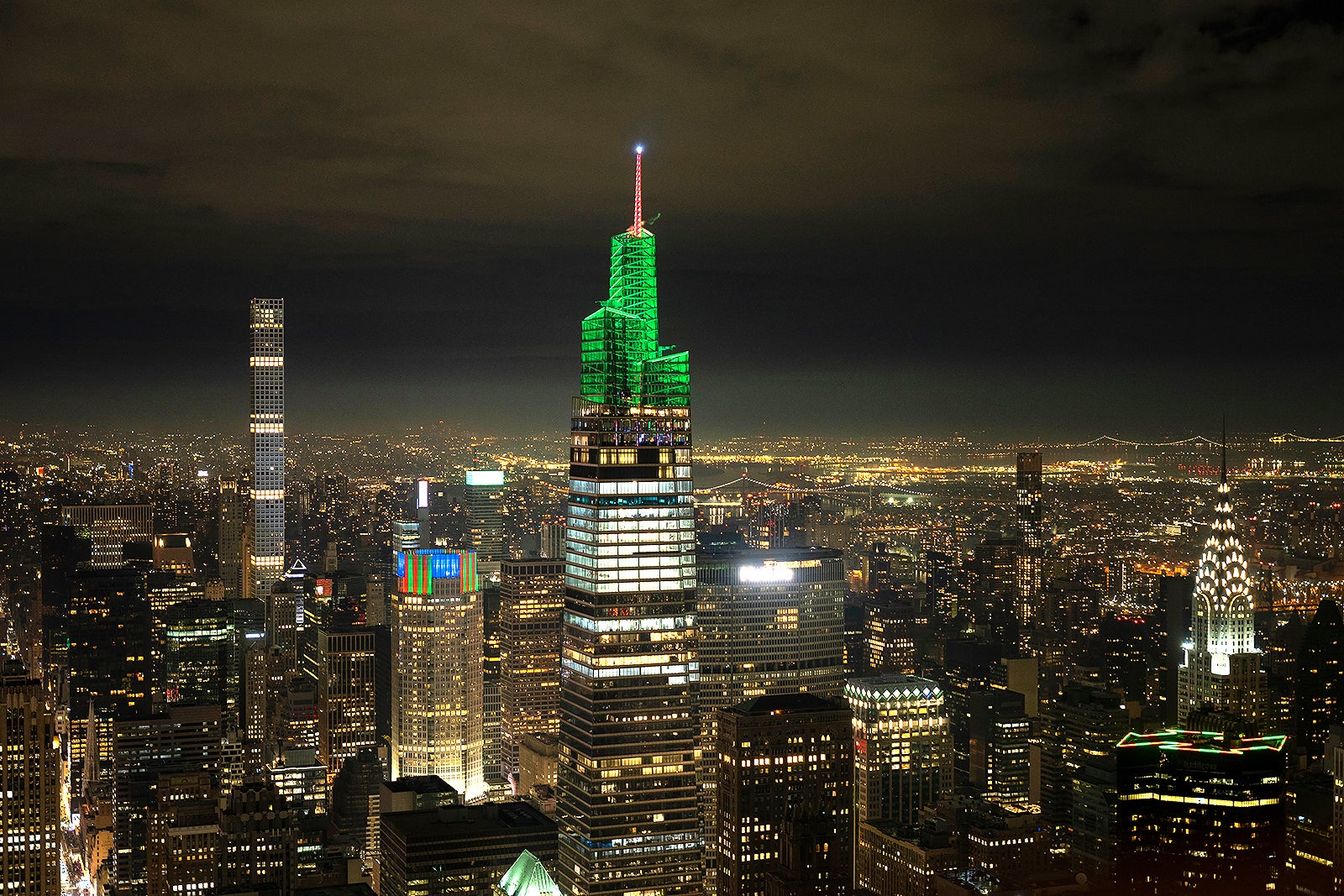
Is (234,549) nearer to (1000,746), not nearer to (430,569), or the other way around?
(430,569)

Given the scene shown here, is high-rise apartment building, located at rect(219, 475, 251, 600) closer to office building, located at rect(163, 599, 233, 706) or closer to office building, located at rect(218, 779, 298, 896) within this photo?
office building, located at rect(163, 599, 233, 706)

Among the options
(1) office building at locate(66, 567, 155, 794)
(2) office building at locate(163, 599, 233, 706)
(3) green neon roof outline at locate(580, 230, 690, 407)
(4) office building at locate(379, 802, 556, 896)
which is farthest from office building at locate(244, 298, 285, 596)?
A: (4) office building at locate(379, 802, 556, 896)

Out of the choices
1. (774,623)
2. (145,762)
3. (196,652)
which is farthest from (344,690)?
(774,623)

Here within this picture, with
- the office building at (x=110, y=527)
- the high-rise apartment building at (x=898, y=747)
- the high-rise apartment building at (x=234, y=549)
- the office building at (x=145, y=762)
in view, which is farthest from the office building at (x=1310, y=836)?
the high-rise apartment building at (x=234, y=549)

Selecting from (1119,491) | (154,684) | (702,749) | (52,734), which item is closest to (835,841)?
(702,749)

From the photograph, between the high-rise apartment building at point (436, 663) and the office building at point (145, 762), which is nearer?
the office building at point (145, 762)

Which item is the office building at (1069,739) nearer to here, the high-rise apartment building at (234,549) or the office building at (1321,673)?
the office building at (1321,673)

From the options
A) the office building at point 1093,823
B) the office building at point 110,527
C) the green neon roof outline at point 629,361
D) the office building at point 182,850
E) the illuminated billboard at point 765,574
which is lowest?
the office building at point 182,850
